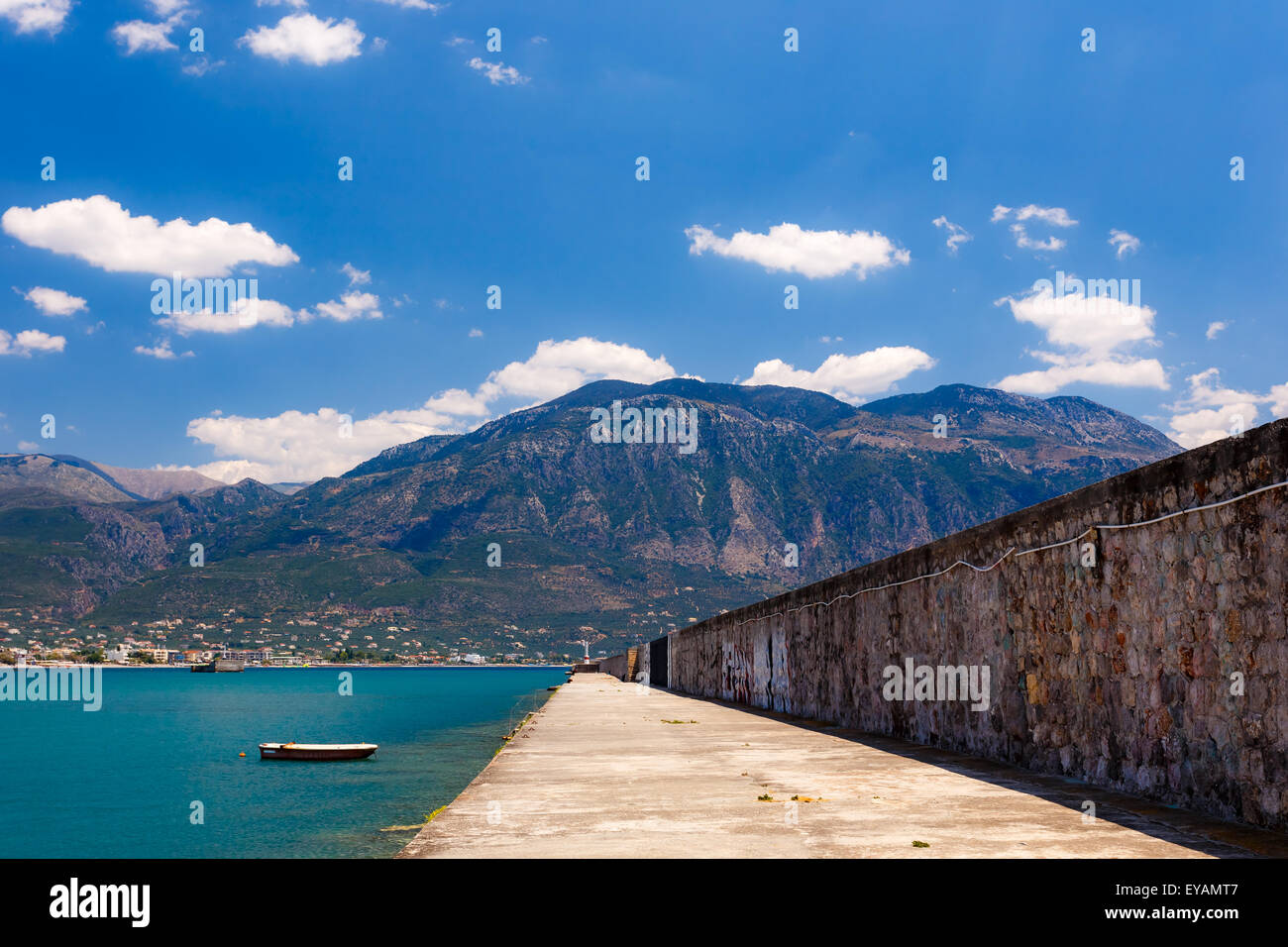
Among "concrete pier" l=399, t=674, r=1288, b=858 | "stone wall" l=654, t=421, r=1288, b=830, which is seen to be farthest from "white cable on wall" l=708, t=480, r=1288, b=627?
"concrete pier" l=399, t=674, r=1288, b=858

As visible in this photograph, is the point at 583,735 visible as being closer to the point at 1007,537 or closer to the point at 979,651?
the point at 979,651

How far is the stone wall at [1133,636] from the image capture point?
554 cm

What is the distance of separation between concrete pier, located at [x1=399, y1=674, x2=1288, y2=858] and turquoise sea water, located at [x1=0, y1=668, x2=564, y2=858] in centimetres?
1747

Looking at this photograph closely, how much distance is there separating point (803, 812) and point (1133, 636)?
2.72 metres

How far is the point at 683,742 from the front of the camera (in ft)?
40.4

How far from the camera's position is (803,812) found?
20.5 ft

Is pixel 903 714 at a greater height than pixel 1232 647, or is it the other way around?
pixel 1232 647

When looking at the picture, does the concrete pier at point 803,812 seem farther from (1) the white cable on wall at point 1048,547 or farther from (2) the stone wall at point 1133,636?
(1) the white cable on wall at point 1048,547

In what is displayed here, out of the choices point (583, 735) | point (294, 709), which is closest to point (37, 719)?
point (294, 709)

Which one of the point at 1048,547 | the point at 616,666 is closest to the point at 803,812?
the point at 1048,547

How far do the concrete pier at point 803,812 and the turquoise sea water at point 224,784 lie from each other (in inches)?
688

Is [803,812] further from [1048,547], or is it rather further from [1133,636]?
[1048,547]

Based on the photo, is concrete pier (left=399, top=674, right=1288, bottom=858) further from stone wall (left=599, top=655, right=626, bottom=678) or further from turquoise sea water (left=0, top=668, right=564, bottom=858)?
stone wall (left=599, top=655, right=626, bottom=678)
